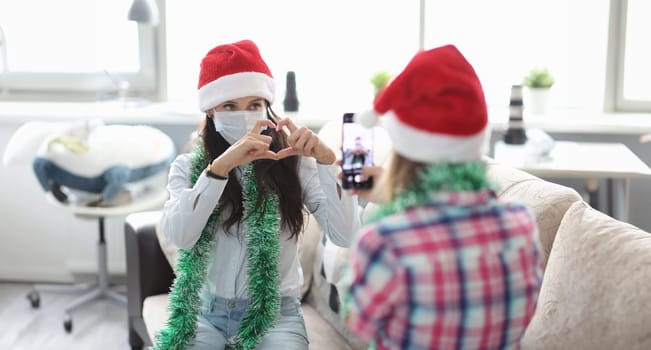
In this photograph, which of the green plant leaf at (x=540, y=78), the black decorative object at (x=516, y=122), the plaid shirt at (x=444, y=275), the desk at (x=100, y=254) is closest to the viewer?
the plaid shirt at (x=444, y=275)

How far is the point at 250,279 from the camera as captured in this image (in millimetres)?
1815

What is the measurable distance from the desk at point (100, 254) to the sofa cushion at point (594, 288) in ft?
5.70

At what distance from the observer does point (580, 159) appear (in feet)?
8.78

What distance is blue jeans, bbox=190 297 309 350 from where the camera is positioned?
70.4 inches

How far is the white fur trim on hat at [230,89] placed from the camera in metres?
1.83

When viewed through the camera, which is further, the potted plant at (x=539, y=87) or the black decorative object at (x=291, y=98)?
the black decorative object at (x=291, y=98)

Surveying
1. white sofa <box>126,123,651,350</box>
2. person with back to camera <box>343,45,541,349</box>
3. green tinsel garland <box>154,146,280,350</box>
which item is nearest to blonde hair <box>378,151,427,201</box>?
person with back to camera <box>343,45,541,349</box>

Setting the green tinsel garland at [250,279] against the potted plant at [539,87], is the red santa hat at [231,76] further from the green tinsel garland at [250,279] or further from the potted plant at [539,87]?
the potted plant at [539,87]

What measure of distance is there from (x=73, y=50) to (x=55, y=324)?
1186 millimetres

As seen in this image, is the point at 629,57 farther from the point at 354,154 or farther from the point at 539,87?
the point at 354,154

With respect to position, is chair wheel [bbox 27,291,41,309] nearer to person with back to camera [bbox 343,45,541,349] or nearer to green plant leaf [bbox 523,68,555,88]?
green plant leaf [bbox 523,68,555,88]

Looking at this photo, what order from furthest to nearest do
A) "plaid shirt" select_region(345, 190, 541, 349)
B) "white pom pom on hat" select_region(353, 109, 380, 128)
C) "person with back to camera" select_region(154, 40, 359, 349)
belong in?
1. "person with back to camera" select_region(154, 40, 359, 349)
2. "white pom pom on hat" select_region(353, 109, 380, 128)
3. "plaid shirt" select_region(345, 190, 541, 349)

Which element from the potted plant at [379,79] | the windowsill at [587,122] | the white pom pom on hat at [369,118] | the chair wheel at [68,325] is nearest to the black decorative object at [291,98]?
the potted plant at [379,79]

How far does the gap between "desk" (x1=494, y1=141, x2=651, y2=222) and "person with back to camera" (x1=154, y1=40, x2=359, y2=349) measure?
3.06 feet
